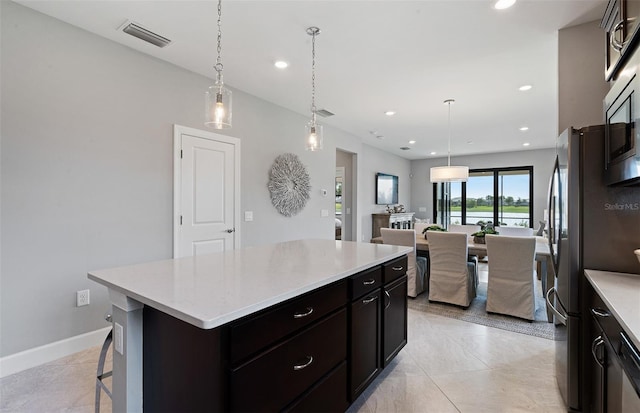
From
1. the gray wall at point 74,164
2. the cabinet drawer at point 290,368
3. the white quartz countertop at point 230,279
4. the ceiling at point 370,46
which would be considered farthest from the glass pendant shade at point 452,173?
the cabinet drawer at point 290,368

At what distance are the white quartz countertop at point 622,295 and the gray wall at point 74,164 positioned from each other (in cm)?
333

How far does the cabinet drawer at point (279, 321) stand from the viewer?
1.11 m

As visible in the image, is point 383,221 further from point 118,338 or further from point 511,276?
point 118,338

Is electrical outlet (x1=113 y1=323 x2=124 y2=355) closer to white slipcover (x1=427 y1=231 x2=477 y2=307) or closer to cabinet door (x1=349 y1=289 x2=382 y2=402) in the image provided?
cabinet door (x1=349 y1=289 x2=382 y2=402)

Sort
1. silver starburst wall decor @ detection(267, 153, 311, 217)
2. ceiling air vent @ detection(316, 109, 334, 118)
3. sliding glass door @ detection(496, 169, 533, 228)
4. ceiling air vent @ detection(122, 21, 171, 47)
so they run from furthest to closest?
sliding glass door @ detection(496, 169, 533, 228)
ceiling air vent @ detection(316, 109, 334, 118)
silver starburst wall decor @ detection(267, 153, 311, 217)
ceiling air vent @ detection(122, 21, 171, 47)

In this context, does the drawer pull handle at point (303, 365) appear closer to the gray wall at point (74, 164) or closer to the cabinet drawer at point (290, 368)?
the cabinet drawer at point (290, 368)

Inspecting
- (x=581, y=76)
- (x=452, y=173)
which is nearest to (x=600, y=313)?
(x=581, y=76)

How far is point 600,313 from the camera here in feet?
4.71

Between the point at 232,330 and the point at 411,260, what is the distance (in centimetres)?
323

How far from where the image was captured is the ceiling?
2.25 m

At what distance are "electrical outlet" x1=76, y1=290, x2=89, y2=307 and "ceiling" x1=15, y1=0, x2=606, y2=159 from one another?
2186 mm

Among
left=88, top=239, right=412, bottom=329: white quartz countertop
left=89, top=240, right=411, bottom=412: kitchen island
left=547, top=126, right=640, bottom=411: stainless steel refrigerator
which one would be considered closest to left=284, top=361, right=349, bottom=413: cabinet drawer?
left=89, top=240, right=411, bottom=412: kitchen island

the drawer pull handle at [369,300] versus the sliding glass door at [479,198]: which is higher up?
the sliding glass door at [479,198]

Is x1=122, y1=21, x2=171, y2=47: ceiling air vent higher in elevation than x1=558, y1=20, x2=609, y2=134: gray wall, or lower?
higher
